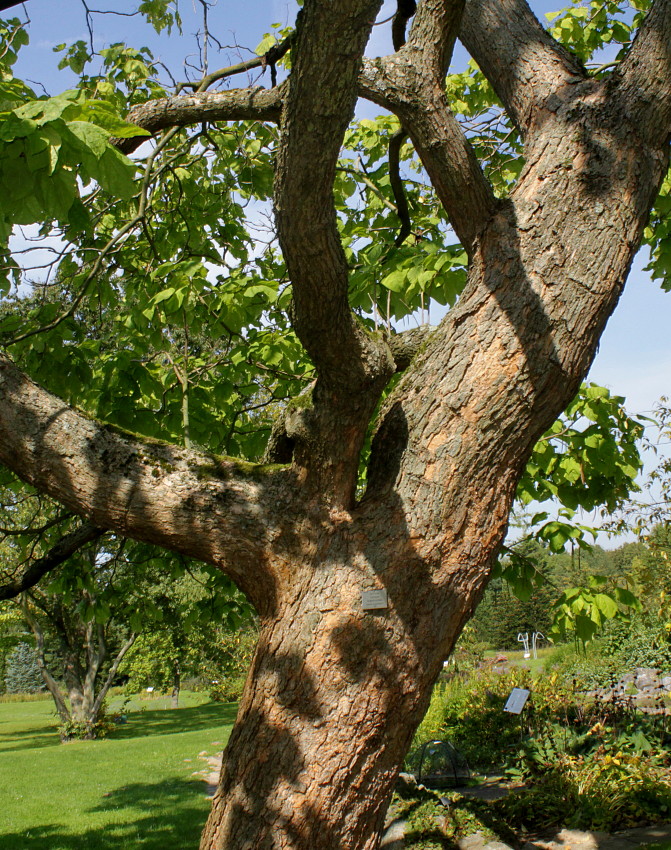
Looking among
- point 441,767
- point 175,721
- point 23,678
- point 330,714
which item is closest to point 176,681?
point 175,721

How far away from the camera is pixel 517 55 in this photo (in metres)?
2.95

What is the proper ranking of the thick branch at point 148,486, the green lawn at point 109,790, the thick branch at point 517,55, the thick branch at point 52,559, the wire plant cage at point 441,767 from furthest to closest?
the wire plant cage at point 441,767
the green lawn at point 109,790
the thick branch at point 52,559
the thick branch at point 517,55
the thick branch at point 148,486

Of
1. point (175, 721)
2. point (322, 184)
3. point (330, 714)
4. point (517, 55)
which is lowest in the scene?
point (175, 721)

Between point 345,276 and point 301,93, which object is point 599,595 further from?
point 301,93

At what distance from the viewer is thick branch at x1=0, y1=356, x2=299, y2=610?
2.25m

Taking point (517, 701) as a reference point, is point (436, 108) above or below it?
above

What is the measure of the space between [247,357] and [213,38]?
2.19m

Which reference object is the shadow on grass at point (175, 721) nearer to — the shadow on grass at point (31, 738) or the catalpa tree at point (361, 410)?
the shadow on grass at point (31, 738)

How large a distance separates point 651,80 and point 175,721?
2158cm

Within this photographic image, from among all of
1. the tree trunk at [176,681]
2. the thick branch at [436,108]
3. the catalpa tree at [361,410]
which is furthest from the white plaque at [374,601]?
the tree trunk at [176,681]

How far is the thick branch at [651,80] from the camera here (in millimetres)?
2434

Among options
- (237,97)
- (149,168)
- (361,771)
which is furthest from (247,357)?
(361,771)

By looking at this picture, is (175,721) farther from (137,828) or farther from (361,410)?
(361,410)

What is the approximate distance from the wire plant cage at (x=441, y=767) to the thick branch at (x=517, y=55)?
7460 mm
